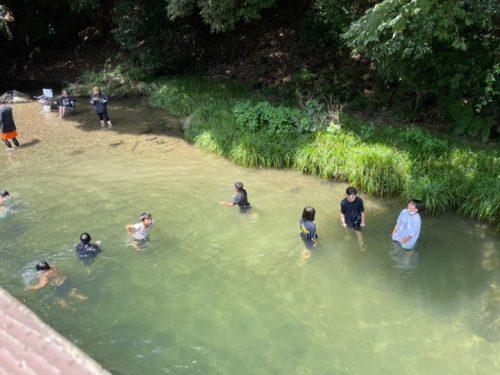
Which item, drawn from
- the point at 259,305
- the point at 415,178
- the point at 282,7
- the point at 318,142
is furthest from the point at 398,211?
the point at 282,7

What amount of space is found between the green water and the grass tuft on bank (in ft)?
1.33

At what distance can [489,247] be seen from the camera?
28.6ft

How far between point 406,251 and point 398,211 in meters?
1.77

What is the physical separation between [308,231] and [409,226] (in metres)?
1.84

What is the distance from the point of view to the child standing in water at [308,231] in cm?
820

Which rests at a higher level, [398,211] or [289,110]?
[289,110]

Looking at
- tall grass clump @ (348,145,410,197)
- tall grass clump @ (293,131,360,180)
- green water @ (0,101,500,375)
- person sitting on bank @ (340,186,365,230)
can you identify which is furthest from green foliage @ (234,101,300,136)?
person sitting on bank @ (340,186,365,230)

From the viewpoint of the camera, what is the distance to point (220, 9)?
14125 mm

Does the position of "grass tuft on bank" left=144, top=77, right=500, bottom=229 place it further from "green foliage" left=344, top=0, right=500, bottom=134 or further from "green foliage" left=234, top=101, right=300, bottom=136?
"green foliage" left=344, top=0, right=500, bottom=134

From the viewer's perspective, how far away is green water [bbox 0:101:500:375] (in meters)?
6.37

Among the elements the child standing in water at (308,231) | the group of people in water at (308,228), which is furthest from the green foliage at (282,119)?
the child standing in water at (308,231)

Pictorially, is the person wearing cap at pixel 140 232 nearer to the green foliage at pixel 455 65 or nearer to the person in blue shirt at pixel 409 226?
the person in blue shirt at pixel 409 226

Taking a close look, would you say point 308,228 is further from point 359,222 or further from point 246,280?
point 246,280

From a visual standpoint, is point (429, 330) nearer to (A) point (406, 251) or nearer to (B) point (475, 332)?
(B) point (475, 332)
